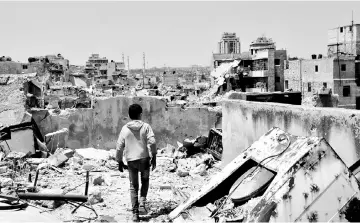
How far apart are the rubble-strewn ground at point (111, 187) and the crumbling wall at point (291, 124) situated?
3.09ft

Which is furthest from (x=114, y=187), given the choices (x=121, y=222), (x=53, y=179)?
(x=121, y=222)

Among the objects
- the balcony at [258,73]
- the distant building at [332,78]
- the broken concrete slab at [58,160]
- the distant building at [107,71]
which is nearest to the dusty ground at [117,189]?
the broken concrete slab at [58,160]

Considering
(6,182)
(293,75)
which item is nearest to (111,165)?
(6,182)

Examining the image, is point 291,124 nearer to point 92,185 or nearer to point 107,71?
point 92,185

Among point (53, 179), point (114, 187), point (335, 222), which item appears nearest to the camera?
point (335, 222)

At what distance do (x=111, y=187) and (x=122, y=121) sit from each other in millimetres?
3665

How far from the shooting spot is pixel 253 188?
405 cm

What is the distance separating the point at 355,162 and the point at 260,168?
2.92ft

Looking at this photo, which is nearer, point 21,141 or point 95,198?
point 95,198

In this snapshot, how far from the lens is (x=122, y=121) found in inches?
392

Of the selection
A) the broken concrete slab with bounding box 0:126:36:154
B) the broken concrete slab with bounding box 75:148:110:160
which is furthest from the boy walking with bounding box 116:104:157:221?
the broken concrete slab with bounding box 0:126:36:154

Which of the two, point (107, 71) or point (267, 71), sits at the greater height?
point (107, 71)

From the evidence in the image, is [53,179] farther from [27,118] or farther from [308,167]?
[308,167]

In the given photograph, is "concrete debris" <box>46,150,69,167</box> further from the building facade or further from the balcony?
the building facade
